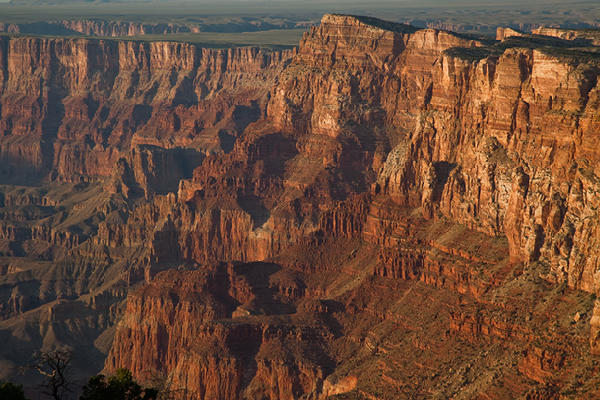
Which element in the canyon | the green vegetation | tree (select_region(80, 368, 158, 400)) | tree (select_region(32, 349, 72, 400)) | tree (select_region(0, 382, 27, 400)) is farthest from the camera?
the green vegetation

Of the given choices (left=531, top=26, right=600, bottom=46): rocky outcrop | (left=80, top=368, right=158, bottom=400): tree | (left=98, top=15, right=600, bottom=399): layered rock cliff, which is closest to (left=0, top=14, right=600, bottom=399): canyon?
(left=98, top=15, right=600, bottom=399): layered rock cliff

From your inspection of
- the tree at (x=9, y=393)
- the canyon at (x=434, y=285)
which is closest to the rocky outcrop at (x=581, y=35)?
the canyon at (x=434, y=285)

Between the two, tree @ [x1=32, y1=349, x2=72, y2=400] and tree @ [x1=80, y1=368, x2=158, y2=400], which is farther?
tree @ [x1=80, y1=368, x2=158, y2=400]

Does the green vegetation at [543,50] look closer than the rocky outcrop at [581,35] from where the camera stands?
Yes

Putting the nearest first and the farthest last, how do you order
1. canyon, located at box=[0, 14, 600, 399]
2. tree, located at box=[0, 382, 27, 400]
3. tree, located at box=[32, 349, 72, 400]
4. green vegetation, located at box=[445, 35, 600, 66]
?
tree, located at box=[32, 349, 72, 400] < tree, located at box=[0, 382, 27, 400] < canyon, located at box=[0, 14, 600, 399] < green vegetation, located at box=[445, 35, 600, 66]

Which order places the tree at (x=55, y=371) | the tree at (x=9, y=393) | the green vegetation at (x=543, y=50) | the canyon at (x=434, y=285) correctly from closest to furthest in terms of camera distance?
the tree at (x=55, y=371)
the tree at (x=9, y=393)
the canyon at (x=434, y=285)
the green vegetation at (x=543, y=50)

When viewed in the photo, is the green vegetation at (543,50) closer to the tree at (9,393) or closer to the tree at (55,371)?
the tree at (55,371)

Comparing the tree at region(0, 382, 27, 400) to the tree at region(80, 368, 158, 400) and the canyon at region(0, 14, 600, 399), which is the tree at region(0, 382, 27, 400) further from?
the canyon at region(0, 14, 600, 399)

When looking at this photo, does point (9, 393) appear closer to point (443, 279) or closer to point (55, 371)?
point (55, 371)
